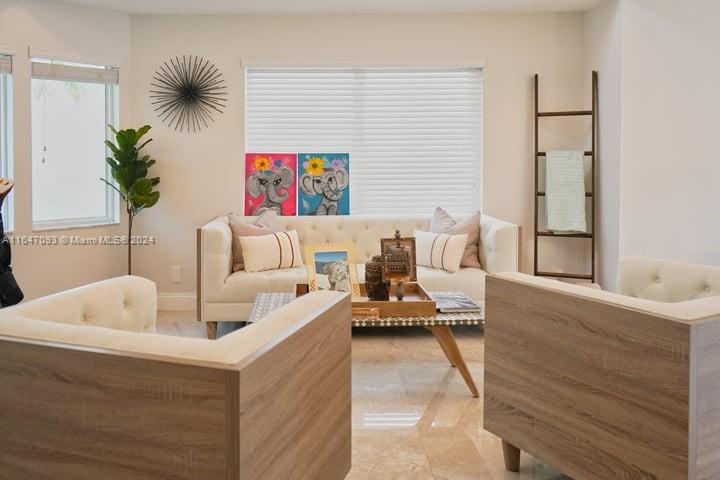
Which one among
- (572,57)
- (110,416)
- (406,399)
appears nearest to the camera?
(110,416)

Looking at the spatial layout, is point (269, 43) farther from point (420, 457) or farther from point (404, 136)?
point (420, 457)

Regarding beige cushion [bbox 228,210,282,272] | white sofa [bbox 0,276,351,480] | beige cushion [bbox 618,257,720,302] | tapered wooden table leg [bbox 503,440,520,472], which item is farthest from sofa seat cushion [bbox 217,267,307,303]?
white sofa [bbox 0,276,351,480]

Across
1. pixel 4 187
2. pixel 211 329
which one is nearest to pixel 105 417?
pixel 211 329

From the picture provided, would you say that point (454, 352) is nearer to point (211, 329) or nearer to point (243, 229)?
point (211, 329)

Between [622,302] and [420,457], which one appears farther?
[420,457]

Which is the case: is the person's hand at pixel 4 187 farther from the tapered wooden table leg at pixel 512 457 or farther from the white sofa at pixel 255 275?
the tapered wooden table leg at pixel 512 457

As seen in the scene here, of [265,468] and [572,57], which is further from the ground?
[572,57]

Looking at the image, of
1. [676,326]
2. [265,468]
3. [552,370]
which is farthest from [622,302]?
[265,468]

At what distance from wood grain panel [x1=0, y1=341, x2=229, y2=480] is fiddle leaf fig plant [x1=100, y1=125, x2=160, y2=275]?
383 centimetres

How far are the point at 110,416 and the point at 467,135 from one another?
458 centimetres

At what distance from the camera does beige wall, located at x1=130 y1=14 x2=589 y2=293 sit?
5195mm

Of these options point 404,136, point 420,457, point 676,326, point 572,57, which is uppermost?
point 572,57

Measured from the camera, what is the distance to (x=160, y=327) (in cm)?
458

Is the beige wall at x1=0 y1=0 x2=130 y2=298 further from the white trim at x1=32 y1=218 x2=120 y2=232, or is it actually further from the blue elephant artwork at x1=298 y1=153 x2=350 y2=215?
the blue elephant artwork at x1=298 y1=153 x2=350 y2=215
